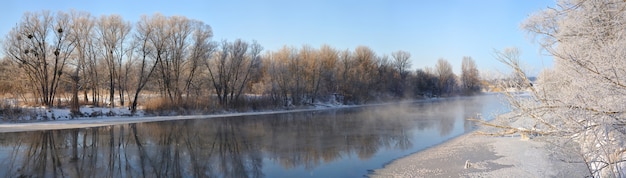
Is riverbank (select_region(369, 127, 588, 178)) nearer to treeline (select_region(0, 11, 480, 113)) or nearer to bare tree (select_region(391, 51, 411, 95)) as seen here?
treeline (select_region(0, 11, 480, 113))

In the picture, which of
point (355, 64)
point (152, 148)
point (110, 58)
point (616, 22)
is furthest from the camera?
point (355, 64)

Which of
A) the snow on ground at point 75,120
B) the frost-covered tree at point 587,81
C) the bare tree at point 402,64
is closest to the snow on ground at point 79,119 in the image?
the snow on ground at point 75,120

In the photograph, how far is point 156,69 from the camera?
35781mm

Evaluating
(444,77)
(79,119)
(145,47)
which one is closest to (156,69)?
(145,47)

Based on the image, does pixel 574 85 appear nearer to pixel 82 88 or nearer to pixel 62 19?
pixel 62 19

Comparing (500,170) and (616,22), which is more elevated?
(616,22)

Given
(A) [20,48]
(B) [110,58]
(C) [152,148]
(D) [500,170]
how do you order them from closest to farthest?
1. (D) [500,170]
2. (C) [152,148]
3. (A) [20,48]
4. (B) [110,58]

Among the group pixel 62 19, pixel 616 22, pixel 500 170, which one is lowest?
pixel 500 170

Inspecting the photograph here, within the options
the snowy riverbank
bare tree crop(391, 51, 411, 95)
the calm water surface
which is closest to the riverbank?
the snowy riverbank

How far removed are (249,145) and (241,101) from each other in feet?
75.5

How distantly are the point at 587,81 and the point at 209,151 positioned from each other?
11825 millimetres

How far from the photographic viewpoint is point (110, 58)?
109 feet

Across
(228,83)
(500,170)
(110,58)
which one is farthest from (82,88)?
(500,170)

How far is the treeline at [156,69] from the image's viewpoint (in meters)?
30.0
